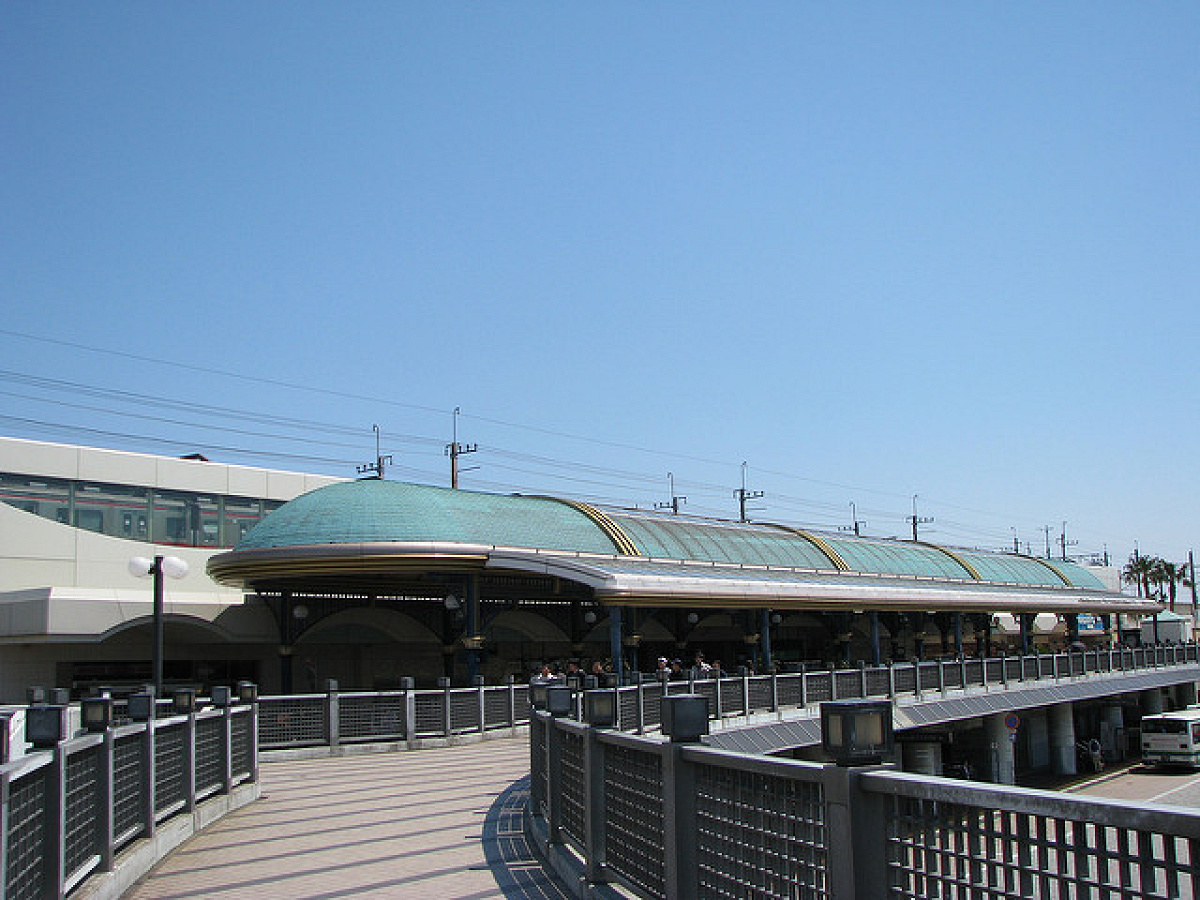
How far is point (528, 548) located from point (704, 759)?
22.4 meters

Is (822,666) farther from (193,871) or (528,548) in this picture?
(193,871)

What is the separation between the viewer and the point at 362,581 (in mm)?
30250

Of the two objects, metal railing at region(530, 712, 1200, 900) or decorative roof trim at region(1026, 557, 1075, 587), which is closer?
metal railing at region(530, 712, 1200, 900)

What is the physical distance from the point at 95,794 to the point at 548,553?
20552 mm

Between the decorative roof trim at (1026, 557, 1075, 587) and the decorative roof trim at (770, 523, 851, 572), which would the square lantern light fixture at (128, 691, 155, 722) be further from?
the decorative roof trim at (1026, 557, 1075, 587)

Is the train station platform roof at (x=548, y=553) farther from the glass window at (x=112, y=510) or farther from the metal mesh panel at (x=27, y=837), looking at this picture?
the metal mesh panel at (x=27, y=837)

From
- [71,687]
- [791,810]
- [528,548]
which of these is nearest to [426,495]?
[528,548]

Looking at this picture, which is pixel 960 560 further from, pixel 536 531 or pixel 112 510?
pixel 112 510

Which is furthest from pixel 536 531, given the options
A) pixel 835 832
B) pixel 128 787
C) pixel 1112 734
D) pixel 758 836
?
pixel 1112 734

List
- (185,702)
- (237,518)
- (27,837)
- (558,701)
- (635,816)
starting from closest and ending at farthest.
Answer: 1. (27,837)
2. (635,816)
3. (558,701)
4. (185,702)
5. (237,518)

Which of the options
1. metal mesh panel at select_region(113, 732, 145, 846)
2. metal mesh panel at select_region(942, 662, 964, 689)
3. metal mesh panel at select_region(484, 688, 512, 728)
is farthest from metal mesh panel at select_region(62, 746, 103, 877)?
metal mesh panel at select_region(942, 662, 964, 689)

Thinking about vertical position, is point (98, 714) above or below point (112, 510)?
below

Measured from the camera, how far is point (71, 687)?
31.0 meters

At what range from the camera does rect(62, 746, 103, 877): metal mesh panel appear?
7.60 metres
